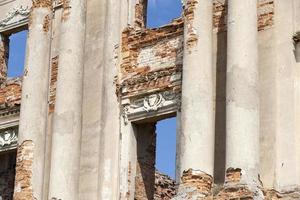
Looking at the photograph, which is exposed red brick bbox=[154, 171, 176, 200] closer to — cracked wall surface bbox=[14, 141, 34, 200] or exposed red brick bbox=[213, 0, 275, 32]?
cracked wall surface bbox=[14, 141, 34, 200]

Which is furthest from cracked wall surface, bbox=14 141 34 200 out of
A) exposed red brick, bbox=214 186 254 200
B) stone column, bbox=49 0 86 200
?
exposed red brick, bbox=214 186 254 200

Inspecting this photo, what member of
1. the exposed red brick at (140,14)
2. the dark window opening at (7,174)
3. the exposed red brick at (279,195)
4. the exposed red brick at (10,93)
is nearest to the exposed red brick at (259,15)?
the exposed red brick at (140,14)

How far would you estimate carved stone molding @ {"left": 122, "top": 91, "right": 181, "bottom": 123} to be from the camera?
518 inches

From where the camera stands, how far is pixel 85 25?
47.7ft

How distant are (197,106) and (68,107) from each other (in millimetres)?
2678

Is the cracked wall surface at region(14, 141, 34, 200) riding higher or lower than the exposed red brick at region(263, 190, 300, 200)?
higher

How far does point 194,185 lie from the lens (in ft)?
38.3

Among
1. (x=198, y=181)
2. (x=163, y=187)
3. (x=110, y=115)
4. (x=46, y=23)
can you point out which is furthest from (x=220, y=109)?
(x=163, y=187)

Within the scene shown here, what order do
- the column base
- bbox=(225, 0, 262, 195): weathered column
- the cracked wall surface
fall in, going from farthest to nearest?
the cracked wall surface → the column base → bbox=(225, 0, 262, 195): weathered column

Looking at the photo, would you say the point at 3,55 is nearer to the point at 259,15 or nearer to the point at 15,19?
the point at 15,19

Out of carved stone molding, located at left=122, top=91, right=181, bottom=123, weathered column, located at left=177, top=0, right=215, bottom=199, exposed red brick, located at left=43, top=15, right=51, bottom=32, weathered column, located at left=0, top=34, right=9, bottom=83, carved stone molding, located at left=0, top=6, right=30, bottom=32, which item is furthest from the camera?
weathered column, located at left=0, top=34, right=9, bottom=83

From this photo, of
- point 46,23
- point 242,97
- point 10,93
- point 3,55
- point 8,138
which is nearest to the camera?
point 242,97

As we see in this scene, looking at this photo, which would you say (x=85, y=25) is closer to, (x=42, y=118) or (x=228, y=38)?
(x=42, y=118)

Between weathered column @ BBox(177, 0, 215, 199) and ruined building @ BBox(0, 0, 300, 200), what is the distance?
0.05 ft
